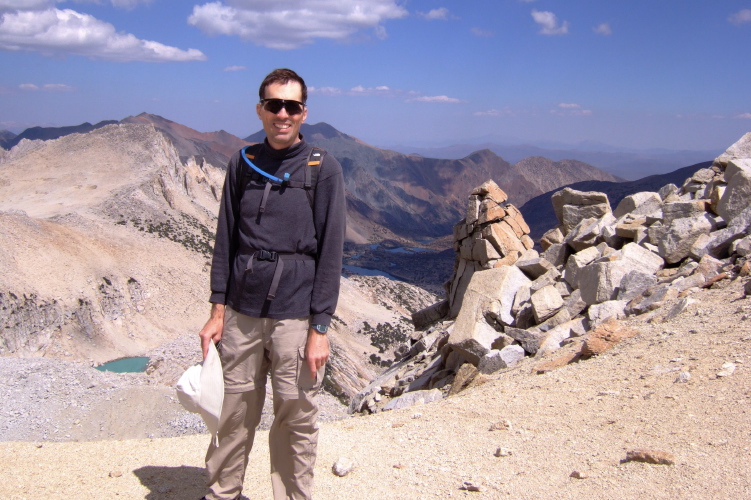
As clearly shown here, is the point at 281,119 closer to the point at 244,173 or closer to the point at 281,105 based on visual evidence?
the point at 281,105

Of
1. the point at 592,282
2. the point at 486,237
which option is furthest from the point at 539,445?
the point at 486,237

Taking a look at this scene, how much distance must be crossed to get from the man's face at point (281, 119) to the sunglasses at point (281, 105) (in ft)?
0.05

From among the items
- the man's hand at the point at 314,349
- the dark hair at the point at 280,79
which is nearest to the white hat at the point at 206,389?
the man's hand at the point at 314,349

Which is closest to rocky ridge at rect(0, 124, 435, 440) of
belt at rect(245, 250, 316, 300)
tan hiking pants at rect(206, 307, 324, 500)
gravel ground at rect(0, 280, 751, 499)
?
gravel ground at rect(0, 280, 751, 499)

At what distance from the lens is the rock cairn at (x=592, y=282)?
9367 millimetres

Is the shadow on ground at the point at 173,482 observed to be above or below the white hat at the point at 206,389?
below

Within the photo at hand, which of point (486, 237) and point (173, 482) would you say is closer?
point (173, 482)

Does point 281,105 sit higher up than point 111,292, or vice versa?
point 281,105

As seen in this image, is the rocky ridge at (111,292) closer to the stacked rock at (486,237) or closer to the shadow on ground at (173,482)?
the stacked rock at (486,237)

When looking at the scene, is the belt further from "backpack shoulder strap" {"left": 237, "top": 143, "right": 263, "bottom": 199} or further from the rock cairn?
the rock cairn

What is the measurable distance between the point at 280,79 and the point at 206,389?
2.13 meters

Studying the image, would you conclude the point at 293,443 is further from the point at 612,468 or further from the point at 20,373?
the point at 20,373

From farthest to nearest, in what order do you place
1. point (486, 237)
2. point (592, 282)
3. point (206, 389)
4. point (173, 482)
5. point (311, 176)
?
point (486, 237)
point (592, 282)
point (173, 482)
point (311, 176)
point (206, 389)

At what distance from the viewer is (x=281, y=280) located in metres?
4.03
